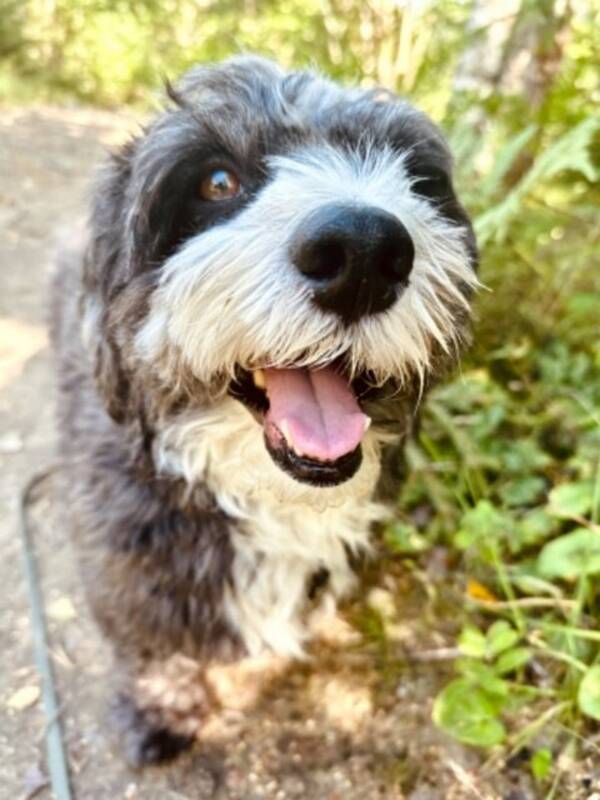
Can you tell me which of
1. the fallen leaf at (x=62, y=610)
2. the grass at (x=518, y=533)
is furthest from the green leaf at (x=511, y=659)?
the fallen leaf at (x=62, y=610)

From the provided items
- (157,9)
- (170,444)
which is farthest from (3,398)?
(157,9)

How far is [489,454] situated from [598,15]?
86.1 inches

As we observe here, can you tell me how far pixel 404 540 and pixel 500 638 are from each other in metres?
0.76

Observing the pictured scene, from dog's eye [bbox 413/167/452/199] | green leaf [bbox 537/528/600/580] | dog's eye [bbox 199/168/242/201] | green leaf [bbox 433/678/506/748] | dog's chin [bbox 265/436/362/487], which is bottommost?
green leaf [bbox 433/678/506/748]

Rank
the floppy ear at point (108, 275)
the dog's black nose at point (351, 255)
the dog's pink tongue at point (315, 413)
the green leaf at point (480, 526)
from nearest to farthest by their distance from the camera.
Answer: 1. the dog's black nose at point (351, 255)
2. the dog's pink tongue at point (315, 413)
3. the floppy ear at point (108, 275)
4. the green leaf at point (480, 526)

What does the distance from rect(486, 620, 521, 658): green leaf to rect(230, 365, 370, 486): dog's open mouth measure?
2.83 ft

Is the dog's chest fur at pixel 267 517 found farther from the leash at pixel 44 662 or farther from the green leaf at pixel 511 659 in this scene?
the leash at pixel 44 662

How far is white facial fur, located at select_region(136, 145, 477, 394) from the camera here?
1.71 meters

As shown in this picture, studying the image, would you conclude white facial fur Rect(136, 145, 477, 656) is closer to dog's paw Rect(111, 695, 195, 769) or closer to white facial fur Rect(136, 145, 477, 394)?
white facial fur Rect(136, 145, 477, 394)

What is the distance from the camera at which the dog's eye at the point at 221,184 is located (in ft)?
6.73

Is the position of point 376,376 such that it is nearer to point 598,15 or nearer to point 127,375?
point 127,375

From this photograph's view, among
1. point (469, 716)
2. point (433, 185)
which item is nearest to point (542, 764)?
point (469, 716)

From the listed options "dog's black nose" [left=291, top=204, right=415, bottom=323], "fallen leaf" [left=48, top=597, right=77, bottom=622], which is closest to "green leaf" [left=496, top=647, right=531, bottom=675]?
"dog's black nose" [left=291, top=204, right=415, bottom=323]

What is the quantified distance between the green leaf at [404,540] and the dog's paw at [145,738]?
3.51 ft
